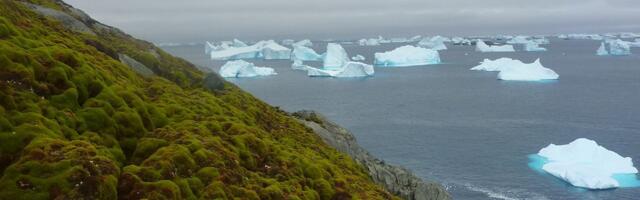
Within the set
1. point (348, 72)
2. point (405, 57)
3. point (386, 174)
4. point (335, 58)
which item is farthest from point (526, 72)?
point (386, 174)

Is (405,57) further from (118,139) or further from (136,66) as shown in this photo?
(118,139)

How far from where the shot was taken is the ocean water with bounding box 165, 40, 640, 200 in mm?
58953

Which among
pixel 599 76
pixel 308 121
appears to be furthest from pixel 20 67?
pixel 599 76

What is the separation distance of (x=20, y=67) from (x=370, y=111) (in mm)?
86468

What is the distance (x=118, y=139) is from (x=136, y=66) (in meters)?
9.79

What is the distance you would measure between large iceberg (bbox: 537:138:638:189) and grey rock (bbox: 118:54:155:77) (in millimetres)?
46207

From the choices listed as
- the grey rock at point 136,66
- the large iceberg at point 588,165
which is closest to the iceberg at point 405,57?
the large iceberg at point 588,165

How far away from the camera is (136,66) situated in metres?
24.6

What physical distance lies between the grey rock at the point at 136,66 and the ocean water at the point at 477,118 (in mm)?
37166

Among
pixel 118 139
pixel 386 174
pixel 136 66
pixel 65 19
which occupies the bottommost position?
pixel 386 174

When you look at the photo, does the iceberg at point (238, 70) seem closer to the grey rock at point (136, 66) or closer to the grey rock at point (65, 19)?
the grey rock at point (65, 19)

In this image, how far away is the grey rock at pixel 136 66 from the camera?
79.2 feet

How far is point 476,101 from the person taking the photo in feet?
359

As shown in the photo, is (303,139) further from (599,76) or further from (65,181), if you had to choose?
(599,76)
